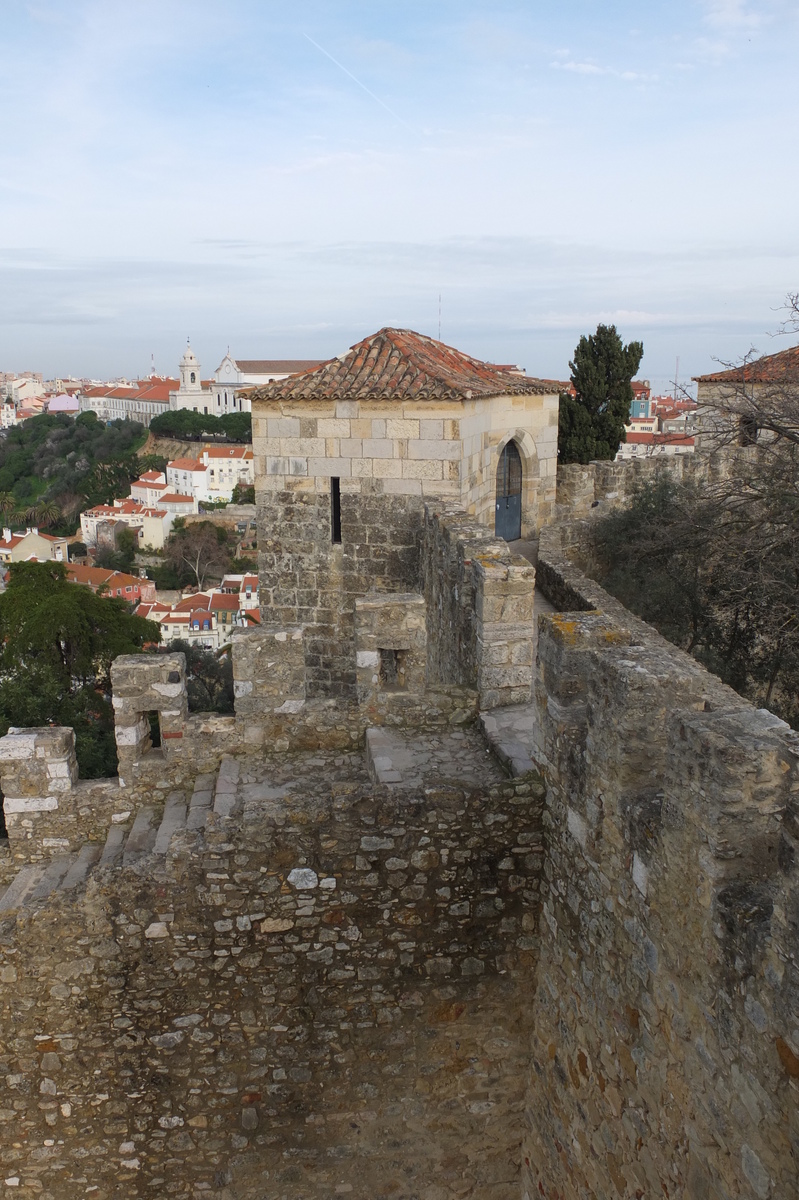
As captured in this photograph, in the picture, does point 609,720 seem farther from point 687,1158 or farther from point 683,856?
point 687,1158

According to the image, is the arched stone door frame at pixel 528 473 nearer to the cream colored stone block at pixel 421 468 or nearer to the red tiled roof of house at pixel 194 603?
the cream colored stone block at pixel 421 468

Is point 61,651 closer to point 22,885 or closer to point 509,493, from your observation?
point 509,493

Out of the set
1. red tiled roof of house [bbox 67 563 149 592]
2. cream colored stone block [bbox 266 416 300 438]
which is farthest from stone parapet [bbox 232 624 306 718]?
red tiled roof of house [bbox 67 563 149 592]

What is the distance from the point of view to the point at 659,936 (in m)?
3.08

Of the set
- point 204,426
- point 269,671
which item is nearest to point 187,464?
point 204,426

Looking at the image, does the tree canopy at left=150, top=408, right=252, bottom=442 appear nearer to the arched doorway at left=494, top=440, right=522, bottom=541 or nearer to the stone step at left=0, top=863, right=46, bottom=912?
Result: the arched doorway at left=494, top=440, right=522, bottom=541

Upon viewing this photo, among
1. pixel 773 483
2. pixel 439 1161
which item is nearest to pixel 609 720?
pixel 439 1161

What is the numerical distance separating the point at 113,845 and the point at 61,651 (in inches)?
690

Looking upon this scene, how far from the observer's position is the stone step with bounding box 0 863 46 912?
14.9 feet

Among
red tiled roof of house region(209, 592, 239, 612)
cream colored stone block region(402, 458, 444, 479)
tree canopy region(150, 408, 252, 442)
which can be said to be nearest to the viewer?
cream colored stone block region(402, 458, 444, 479)

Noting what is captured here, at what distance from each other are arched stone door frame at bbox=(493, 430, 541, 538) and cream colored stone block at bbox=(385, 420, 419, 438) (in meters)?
2.44

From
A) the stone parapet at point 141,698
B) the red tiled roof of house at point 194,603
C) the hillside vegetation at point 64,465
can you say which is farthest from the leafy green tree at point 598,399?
the hillside vegetation at point 64,465

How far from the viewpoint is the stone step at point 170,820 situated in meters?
4.74

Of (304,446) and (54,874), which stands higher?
(304,446)
